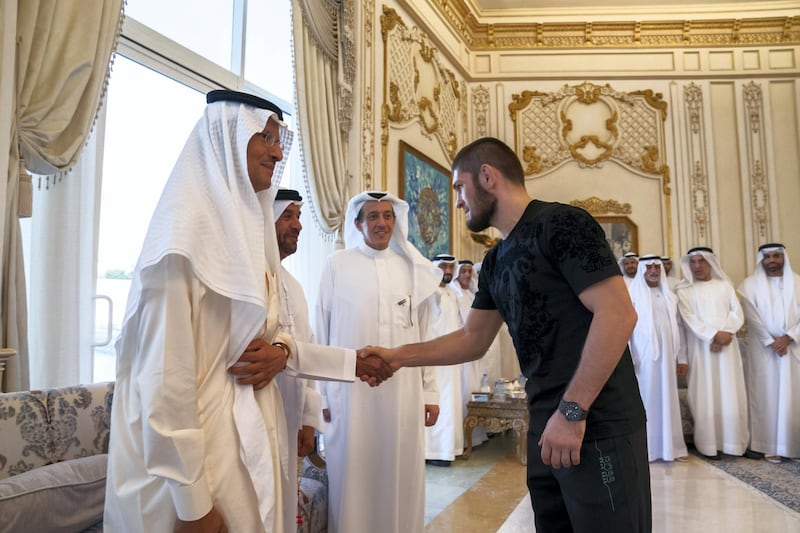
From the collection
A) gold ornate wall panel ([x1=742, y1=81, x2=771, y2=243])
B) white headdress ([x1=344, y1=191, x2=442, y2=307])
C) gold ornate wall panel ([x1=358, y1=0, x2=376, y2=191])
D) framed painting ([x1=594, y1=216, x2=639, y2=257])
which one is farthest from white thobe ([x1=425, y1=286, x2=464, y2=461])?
gold ornate wall panel ([x1=742, y1=81, x2=771, y2=243])

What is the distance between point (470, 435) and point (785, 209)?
552cm

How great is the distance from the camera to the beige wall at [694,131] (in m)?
7.68

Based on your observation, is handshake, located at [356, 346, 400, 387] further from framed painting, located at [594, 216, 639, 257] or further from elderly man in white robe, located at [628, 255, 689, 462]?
framed painting, located at [594, 216, 639, 257]

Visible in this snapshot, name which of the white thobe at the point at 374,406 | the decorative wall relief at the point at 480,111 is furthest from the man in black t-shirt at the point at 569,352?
the decorative wall relief at the point at 480,111

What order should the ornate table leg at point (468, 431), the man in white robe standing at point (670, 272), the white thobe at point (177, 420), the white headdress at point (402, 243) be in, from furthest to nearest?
1. the man in white robe standing at point (670, 272)
2. the ornate table leg at point (468, 431)
3. the white headdress at point (402, 243)
4. the white thobe at point (177, 420)

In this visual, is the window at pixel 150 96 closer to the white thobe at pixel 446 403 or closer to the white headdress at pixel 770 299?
the white thobe at pixel 446 403

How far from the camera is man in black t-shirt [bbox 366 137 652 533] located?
142cm

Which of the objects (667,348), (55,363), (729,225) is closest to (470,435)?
(667,348)

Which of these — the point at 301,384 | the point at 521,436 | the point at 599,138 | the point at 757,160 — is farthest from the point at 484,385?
the point at 757,160

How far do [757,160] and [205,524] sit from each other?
8507 millimetres

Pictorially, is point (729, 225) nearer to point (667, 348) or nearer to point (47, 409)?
point (667, 348)

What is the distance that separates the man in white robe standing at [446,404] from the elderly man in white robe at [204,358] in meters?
3.36

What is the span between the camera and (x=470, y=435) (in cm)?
518

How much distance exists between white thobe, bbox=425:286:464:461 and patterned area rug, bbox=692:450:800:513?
219 centimetres
